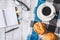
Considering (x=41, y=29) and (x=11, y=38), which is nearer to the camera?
(x=41, y=29)

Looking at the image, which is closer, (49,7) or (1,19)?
(49,7)

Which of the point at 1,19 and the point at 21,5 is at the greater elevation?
the point at 21,5

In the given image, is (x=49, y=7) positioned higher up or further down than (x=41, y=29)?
higher up

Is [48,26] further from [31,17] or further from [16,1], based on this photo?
[16,1]

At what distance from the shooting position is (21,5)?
1521 mm

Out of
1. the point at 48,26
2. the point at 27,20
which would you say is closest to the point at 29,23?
the point at 27,20

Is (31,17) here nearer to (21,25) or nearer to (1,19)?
(21,25)

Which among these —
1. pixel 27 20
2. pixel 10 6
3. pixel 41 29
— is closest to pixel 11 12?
pixel 10 6

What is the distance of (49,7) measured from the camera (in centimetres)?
144

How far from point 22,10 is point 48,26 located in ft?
0.79

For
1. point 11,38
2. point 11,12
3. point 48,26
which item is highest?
point 11,12

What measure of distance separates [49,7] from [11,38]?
39 cm

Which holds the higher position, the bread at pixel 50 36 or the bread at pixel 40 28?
the bread at pixel 40 28

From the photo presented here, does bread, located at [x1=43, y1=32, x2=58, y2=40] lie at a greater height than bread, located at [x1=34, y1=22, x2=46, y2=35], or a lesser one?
lesser
